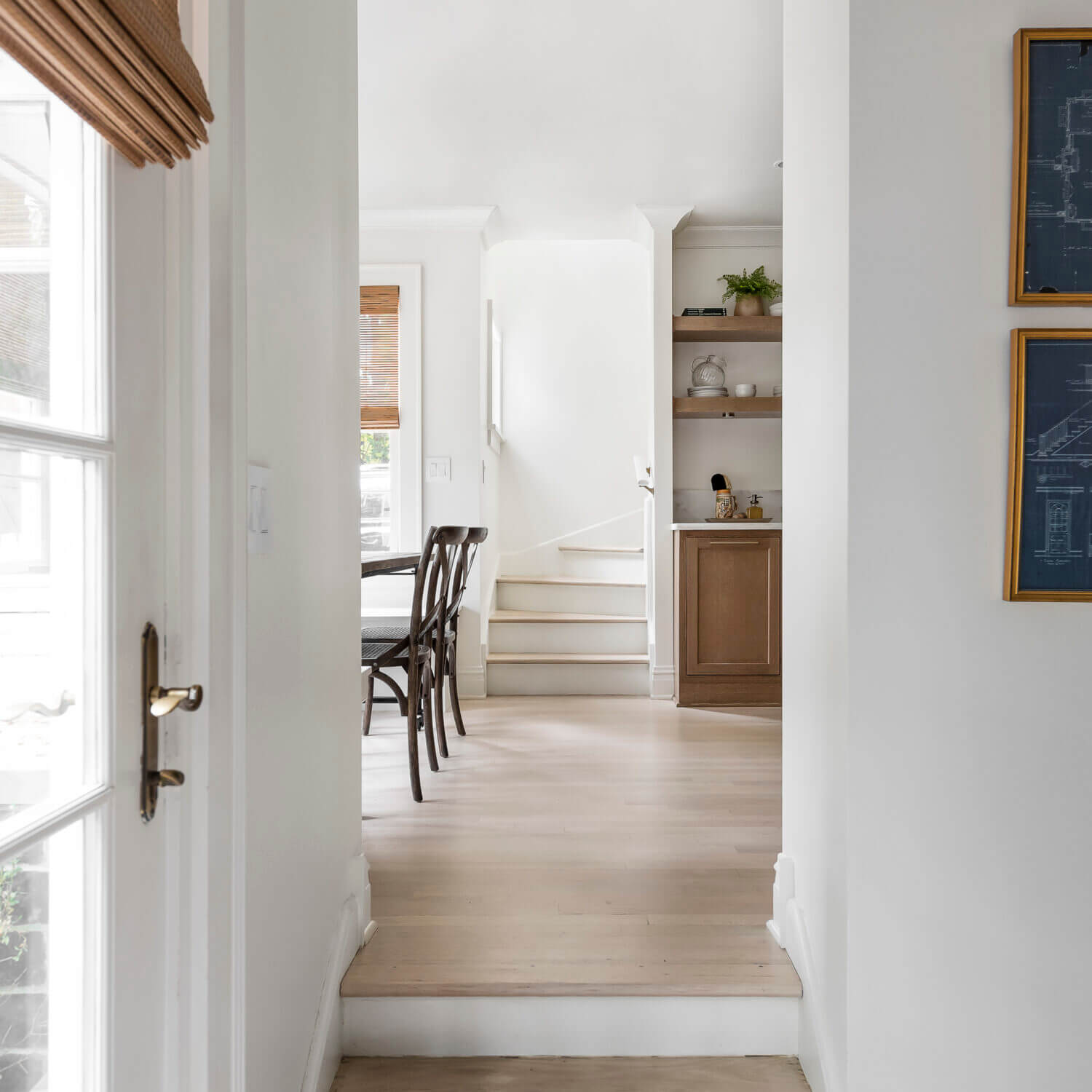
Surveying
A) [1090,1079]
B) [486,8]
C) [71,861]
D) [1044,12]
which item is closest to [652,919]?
[1090,1079]

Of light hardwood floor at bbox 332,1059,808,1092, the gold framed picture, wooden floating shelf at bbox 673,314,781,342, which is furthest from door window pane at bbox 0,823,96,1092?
wooden floating shelf at bbox 673,314,781,342

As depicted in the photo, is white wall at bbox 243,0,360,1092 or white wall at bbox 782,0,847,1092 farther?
white wall at bbox 782,0,847,1092

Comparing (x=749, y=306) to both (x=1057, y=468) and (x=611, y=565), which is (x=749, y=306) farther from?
(x=1057, y=468)

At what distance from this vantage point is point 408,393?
4.65 m

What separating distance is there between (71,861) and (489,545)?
14.2ft

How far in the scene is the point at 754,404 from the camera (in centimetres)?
470

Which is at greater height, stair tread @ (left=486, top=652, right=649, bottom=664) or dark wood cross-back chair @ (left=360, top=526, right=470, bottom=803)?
dark wood cross-back chair @ (left=360, top=526, right=470, bottom=803)

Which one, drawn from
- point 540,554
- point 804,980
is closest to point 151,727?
point 804,980

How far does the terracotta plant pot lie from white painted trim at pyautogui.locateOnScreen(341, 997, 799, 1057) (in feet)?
12.5

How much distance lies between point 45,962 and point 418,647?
2.26 m

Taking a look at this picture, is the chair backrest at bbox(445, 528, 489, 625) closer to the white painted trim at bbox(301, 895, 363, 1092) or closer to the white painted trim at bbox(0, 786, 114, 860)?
the white painted trim at bbox(301, 895, 363, 1092)

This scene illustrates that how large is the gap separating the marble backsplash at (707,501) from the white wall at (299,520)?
324cm

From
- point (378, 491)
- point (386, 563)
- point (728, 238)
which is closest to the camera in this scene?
point (386, 563)

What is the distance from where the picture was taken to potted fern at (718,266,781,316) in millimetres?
4664
